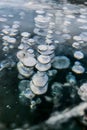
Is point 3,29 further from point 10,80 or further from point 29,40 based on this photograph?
point 10,80

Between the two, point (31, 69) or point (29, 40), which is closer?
point (31, 69)

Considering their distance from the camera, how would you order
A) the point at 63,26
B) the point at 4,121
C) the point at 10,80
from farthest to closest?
the point at 63,26
the point at 10,80
the point at 4,121

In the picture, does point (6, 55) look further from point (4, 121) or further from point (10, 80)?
point (4, 121)

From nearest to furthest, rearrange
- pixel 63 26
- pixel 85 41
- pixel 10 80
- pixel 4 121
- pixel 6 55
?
pixel 4 121 < pixel 10 80 < pixel 6 55 < pixel 85 41 < pixel 63 26

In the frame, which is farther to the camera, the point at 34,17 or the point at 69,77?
the point at 34,17

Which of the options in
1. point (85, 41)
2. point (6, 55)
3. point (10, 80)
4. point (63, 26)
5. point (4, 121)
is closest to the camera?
point (4, 121)

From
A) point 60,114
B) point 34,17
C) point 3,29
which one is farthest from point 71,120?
point 34,17

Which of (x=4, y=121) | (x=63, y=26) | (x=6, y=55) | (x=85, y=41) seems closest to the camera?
(x=4, y=121)

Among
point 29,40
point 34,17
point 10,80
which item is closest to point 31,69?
point 10,80
